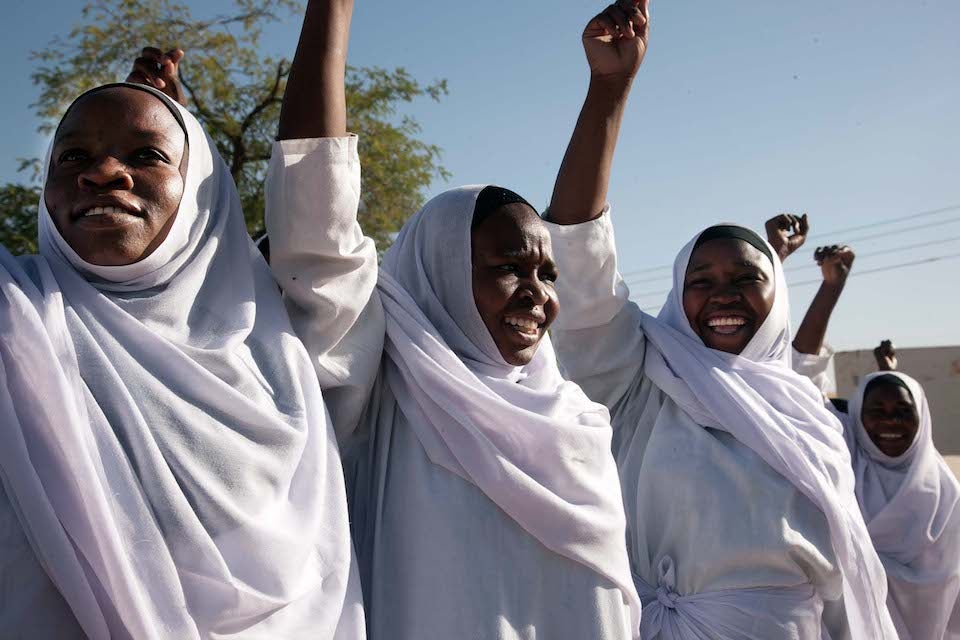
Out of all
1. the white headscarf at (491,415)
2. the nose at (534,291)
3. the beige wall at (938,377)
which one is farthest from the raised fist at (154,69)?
the beige wall at (938,377)

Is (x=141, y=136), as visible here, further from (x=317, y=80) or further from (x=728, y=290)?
(x=728, y=290)

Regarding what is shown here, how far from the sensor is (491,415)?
2.41 meters

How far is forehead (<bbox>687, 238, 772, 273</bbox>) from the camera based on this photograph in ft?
12.4

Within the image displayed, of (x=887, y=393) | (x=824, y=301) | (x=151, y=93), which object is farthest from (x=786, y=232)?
(x=151, y=93)

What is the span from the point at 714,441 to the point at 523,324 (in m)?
1.21

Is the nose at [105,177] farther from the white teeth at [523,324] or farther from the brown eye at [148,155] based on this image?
the white teeth at [523,324]

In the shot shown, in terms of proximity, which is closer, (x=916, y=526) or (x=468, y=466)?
(x=468, y=466)

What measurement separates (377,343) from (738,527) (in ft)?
5.13

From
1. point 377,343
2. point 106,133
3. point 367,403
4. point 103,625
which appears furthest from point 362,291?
point 103,625

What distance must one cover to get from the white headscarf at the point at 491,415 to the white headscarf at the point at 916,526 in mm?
3332

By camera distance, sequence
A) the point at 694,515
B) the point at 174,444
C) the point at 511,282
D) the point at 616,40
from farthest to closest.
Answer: the point at 694,515
the point at 616,40
the point at 511,282
the point at 174,444

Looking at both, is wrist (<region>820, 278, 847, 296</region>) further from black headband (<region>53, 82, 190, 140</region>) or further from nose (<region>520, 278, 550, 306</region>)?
black headband (<region>53, 82, 190, 140</region>)

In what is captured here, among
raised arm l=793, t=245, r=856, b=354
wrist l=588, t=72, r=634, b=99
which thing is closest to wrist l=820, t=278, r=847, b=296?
raised arm l=793, t=245, r=856, b=354

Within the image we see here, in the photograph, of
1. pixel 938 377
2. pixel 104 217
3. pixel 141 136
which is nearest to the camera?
pixel 104 217
